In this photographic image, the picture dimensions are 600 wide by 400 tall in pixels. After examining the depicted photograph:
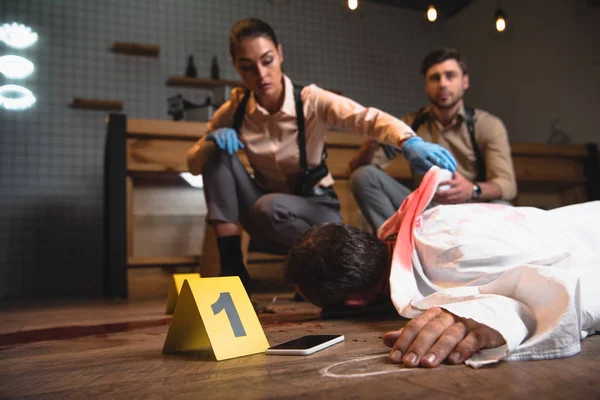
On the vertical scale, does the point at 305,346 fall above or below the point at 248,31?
below

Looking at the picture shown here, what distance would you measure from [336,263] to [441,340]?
377 mm

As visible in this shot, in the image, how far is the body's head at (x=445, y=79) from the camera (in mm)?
2115

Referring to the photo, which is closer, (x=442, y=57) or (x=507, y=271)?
(x=507, y=271)

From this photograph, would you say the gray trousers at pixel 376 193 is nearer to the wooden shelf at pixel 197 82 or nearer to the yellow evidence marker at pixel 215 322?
the yellow evidence marker at pixel 215 322

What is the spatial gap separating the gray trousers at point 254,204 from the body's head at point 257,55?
10.4 inches

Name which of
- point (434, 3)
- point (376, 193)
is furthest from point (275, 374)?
point (434, 3)

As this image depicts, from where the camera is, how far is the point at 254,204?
173 cm

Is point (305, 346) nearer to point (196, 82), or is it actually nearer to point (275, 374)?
point (275, 374)

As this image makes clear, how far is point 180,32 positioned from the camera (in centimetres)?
339

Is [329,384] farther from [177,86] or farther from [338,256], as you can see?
[177,86]

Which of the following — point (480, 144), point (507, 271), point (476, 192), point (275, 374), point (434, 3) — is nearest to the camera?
point (275, 374)

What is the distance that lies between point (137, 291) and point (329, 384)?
188cm

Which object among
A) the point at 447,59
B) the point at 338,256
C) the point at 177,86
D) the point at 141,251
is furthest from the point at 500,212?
the point at 177,86

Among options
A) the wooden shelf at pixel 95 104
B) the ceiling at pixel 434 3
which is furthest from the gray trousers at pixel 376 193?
the ceiling at pixel 434 3
